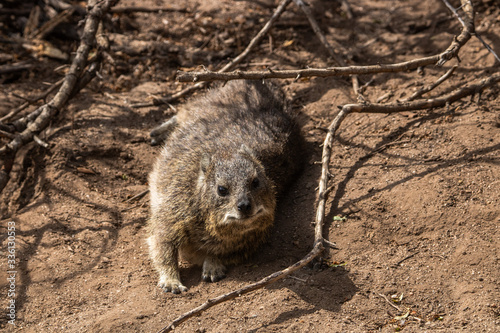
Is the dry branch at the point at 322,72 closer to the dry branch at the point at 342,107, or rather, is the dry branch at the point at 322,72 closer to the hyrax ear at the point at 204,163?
the dry branch at the point at 342,107

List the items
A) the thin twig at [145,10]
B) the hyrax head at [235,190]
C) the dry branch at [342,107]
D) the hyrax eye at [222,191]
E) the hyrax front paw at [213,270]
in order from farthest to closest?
the thin twig at [145,10] → the hyrax front paw at [213,270] → the hyrax eye at [222,191] → the hyrax head at [235,190] → the dry branch at [342,107]

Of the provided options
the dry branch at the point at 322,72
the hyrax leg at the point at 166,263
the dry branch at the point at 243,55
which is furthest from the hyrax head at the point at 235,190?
the dry branch at the point at 243,55

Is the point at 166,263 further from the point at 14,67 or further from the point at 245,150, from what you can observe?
the point at 14,67

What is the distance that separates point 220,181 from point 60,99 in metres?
2.87

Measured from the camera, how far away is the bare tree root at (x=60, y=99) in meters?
6.08

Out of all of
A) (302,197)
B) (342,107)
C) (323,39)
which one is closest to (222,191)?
(302,197)

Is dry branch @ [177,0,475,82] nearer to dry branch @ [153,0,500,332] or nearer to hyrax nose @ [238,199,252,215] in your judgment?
dry branch @ [153,0,500,332]

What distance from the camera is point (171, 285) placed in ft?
16.3

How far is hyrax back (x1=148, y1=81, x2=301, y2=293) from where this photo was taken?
16.3 ft

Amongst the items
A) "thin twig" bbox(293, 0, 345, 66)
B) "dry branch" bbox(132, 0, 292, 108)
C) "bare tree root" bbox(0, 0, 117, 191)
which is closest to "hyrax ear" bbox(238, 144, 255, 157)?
"dry branch" bbox(132, 0, 292, 108)

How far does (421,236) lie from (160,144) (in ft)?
12.2

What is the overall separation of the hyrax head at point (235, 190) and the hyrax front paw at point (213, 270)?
0.53 m

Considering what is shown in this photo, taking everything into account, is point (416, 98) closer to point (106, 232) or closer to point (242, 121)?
point (242, 121)

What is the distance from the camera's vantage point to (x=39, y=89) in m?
7.45
